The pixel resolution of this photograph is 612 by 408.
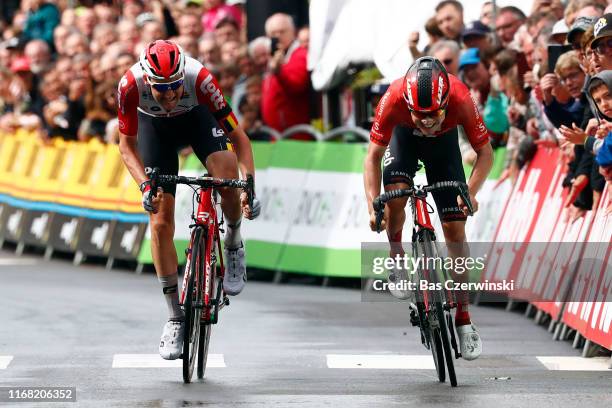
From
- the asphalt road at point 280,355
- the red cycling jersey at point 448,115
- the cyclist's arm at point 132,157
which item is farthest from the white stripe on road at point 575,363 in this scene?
the cyclist's arm at point 132,157

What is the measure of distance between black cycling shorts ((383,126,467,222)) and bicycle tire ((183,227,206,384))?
1.38 metres

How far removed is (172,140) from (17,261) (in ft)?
35.4

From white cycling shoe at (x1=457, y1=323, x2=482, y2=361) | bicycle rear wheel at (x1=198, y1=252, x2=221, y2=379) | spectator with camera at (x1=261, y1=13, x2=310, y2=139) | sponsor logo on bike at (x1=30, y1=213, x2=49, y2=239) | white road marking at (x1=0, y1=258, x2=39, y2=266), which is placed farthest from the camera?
sponsor logo on bike at (x1=30, y1=213, x2=49, y2=239)

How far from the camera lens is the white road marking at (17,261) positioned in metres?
22.0

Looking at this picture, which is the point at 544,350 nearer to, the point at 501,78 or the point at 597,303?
the point at 597,303

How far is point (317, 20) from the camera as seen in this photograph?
64.0ft

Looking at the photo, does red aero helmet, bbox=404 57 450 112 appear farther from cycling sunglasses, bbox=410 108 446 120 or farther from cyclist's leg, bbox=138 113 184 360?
cyclist's leg, bbox=138 113 184 360

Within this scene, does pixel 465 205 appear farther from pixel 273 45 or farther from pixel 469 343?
pixel 273 45

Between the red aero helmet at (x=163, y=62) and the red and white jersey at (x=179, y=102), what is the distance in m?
0.27

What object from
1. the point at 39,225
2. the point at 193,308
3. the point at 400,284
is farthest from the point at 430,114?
the point at 39,225

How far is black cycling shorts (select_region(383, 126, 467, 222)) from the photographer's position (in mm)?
11891

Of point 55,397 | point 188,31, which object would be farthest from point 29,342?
point 188,31

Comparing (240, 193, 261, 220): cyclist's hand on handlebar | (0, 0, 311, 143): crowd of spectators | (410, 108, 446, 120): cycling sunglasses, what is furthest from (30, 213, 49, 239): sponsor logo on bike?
(410, 108, 446, 120): cycling sunglasses

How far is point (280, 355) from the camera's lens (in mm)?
13016
